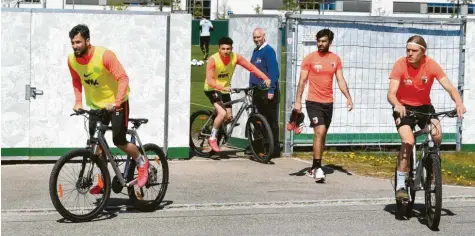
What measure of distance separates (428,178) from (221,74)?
16.2 feet

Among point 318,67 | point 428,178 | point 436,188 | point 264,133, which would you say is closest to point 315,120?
point 318,67

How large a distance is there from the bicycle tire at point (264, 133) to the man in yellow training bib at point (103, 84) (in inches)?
150

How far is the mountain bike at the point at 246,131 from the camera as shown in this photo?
1306 centimetres

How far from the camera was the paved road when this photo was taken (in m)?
8.59

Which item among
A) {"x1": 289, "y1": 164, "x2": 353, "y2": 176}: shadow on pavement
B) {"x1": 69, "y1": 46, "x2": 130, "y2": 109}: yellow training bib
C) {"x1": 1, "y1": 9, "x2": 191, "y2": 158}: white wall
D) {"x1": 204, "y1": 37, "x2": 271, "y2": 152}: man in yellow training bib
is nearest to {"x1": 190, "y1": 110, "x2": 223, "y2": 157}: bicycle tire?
{"x1": 204, "y1": 37, "x2": 271, "y2": 152}: man in yellow training bib

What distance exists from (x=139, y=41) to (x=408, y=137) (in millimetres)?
4868

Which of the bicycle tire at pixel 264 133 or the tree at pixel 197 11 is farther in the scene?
the tree at pixel 197 11

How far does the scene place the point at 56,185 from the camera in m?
8.53

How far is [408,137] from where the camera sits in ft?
29.7

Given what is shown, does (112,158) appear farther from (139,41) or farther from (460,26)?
(460,26)

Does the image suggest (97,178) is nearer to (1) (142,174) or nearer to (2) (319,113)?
(1) (142,174)

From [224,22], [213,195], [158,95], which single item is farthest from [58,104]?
[224,22]

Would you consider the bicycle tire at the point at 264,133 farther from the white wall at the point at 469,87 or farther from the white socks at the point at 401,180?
the white socks at the point at 401,180

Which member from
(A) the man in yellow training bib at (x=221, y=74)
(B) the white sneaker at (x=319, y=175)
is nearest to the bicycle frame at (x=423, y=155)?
(B) the white sneaker at (x=319, y=175)
